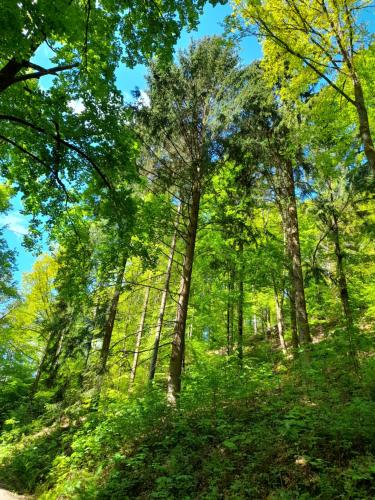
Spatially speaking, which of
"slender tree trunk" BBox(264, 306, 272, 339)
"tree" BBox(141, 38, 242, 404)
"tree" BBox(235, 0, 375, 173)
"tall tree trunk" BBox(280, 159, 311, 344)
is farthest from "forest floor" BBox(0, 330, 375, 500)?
"slender tree trunk" BBox(264, 306, 272, 339)

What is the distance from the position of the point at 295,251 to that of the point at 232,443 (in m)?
7.05

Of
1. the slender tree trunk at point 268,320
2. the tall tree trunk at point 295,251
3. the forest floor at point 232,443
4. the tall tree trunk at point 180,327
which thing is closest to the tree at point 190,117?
the tall tree trunk at point 180,327

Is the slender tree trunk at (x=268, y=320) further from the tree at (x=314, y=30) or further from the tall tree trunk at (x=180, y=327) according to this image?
the tree at (x=314, y=30)

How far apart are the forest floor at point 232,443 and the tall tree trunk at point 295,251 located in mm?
1200

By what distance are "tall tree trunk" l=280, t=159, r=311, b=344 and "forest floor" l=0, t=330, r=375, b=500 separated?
120 cm

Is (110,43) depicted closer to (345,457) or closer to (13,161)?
(13,161)

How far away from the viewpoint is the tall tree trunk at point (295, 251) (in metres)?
9.91

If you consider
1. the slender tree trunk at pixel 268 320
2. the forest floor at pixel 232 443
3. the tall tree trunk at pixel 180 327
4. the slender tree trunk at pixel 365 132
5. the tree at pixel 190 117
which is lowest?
the forest floor at pixel 232 443

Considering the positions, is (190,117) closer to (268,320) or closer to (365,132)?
(365,132)

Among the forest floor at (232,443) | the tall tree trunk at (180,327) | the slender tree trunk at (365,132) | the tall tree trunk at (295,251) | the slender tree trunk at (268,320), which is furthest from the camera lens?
the slender tree trunk at (268,320)

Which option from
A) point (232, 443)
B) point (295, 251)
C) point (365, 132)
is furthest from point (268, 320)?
point (232, 443)

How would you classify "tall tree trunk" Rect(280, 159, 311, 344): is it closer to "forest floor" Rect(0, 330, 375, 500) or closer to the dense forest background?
the dense forest background

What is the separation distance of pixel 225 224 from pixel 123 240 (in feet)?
10.7

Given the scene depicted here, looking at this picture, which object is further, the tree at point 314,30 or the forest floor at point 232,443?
the tree at point 314,30
